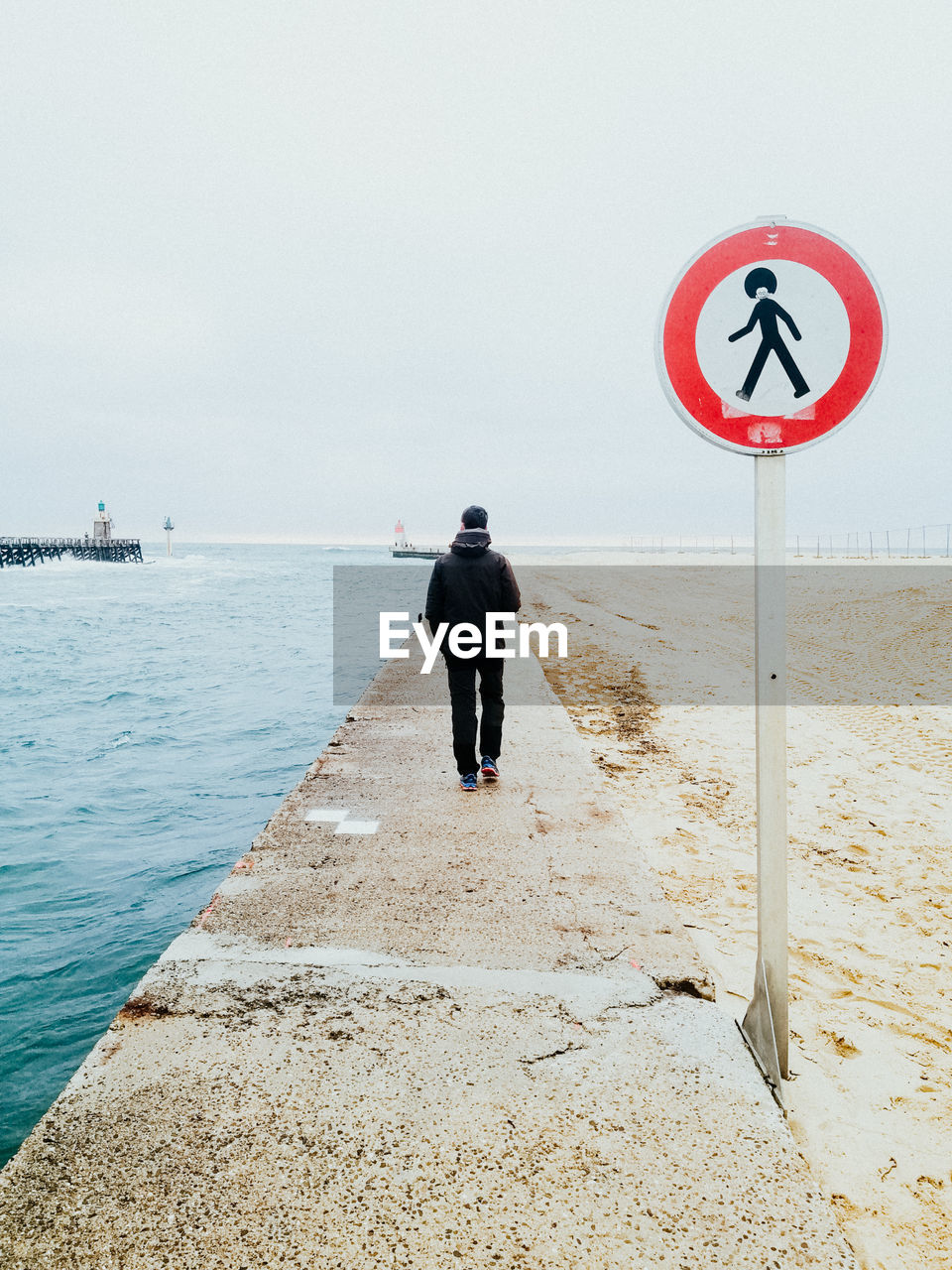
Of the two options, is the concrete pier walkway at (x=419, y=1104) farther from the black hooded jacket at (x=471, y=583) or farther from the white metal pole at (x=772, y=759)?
the black hooded jacket at (x=471, y=583)

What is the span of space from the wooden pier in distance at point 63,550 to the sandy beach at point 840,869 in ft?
265

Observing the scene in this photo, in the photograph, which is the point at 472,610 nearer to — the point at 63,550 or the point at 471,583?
the point at 471,583

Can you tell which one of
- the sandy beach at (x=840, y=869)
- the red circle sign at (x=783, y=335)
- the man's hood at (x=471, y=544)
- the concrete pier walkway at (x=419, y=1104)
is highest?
the red circle sign at (x=783, y=335)

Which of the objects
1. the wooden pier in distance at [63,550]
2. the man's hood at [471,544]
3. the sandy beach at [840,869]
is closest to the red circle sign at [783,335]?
the sandy beach at [840,869]

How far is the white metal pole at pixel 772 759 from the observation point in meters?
2.01

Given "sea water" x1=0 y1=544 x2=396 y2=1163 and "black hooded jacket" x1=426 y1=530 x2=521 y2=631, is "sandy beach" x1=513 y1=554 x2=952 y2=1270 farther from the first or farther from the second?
"sea water" x1=0 y1=544 x2=396 y2=1163

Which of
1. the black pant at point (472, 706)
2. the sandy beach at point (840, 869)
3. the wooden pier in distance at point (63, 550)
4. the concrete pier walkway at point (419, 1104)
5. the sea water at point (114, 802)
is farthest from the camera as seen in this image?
the wooden pier in distance at point (63, 550)

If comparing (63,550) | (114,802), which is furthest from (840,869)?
(63,550)

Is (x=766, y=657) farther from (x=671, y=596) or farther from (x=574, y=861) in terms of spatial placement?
(x=671, y=596)

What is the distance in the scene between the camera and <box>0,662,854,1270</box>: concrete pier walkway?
1.44 m

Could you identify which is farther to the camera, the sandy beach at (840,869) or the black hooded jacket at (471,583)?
the black hooded jacket at (471,583)

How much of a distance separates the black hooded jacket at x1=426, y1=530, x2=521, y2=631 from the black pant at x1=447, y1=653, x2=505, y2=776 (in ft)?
0.81

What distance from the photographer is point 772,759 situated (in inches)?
79.5

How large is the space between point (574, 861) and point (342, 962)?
126 cm
